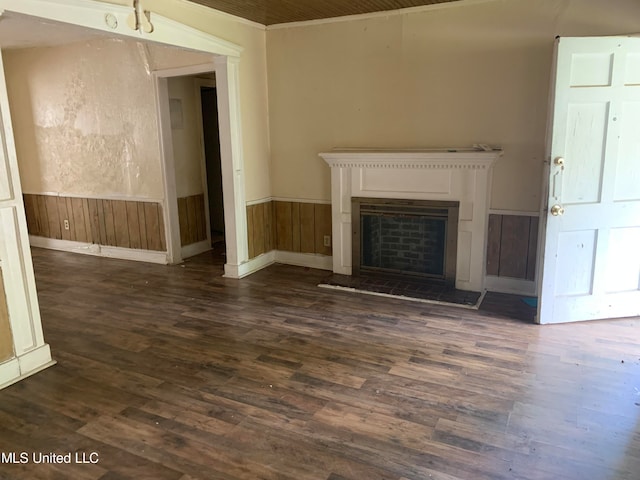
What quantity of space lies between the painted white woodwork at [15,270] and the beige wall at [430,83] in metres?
2.86

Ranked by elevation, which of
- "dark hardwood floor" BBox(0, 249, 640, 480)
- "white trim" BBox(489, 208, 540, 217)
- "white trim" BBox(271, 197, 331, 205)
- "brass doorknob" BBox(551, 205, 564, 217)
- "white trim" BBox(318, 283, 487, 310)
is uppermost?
"brass doorknob" BBox(551, 205, 564, 217)

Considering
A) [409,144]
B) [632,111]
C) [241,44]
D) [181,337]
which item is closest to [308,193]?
[409,144]

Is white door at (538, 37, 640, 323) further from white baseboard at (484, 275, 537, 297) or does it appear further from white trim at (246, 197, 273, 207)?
white trim at (246, 197, 273, 207)

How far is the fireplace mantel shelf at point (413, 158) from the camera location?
13.1 feet

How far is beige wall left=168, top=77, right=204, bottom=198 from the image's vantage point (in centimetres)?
550

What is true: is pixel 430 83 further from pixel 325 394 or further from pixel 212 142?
pixel 212 142

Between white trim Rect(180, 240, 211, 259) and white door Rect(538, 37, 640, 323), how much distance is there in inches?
156

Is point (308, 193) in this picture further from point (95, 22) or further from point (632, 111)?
point (632, 111)

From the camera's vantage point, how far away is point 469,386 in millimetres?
2701

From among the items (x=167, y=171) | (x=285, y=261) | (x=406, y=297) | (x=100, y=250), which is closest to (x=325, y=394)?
(x=406, y=297)

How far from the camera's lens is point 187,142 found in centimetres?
568

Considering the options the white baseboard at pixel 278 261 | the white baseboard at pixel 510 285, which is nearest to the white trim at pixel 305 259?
the white baseboard at pixel 278 261

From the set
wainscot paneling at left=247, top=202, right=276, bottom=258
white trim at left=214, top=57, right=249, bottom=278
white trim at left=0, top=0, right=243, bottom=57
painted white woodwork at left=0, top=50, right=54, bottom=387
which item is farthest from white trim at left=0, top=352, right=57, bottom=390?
wainscot paneling at left=247, top=202, right=276, bottom=258

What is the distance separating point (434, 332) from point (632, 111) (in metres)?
2.08
